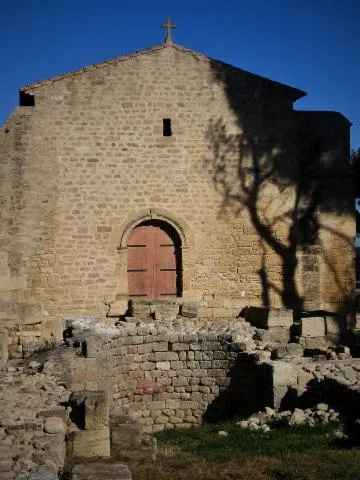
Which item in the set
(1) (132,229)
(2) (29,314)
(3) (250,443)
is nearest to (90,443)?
(3) (250,443)

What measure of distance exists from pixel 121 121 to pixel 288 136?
4.41 metres

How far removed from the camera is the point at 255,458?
741 cm

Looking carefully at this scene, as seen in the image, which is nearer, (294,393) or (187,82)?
(294,393)

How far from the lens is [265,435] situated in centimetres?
855

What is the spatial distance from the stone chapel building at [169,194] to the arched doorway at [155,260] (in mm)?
26

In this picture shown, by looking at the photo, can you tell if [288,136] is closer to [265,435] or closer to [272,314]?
[272,314]

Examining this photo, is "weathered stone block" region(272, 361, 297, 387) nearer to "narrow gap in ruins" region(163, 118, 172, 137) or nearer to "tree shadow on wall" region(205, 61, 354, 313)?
"tree shadow on wall" region(205, 61, 354, 313)

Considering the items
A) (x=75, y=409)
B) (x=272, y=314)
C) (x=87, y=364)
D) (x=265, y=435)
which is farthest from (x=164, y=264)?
(x=75, y=409)

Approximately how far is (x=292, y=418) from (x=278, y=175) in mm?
8744

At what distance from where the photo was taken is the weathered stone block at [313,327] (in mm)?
14188

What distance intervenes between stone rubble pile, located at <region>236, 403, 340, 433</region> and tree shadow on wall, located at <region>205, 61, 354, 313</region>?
6.93m

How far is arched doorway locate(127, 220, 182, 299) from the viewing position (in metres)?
16.0

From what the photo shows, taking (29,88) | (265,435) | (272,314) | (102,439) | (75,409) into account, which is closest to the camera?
(102,439)

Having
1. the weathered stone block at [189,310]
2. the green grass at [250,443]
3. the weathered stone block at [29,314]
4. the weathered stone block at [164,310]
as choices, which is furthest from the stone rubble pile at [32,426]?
the weathered stone block at [189,310]
